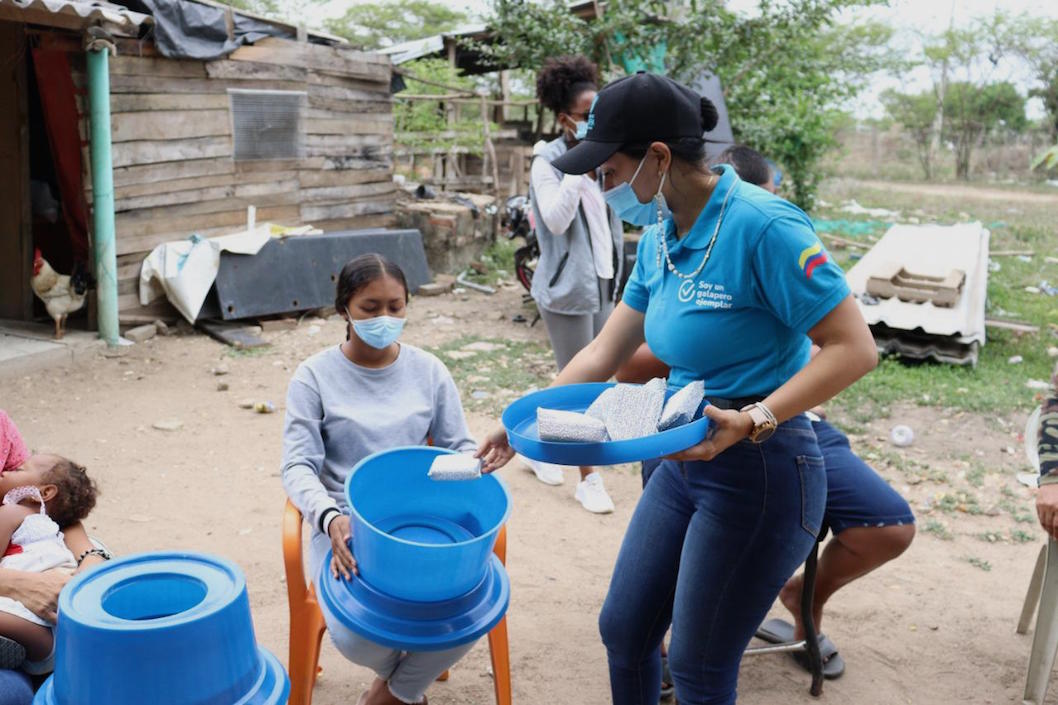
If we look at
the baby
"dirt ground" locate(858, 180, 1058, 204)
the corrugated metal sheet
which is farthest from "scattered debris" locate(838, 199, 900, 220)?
the baby

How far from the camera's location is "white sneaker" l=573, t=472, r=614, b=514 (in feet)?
15.3

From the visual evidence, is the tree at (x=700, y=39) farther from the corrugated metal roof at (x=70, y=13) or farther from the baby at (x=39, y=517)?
the baby at (x=39, y=517)

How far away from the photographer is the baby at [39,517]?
6.82 ft

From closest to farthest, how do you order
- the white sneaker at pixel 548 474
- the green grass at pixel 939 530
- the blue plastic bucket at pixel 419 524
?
the blue plastic bucket at pixel 419 524
the green grass at pixel 939 530
the white sneaker at pixel 548 474

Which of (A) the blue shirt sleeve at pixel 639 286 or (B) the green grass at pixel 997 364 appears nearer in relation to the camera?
(A) the blue shirt sleeve at pixel 639 286

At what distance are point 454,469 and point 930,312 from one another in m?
6.31

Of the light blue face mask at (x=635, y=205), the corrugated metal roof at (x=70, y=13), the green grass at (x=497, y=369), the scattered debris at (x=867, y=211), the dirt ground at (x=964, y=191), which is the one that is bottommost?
the green grass at (x=497, y=369)

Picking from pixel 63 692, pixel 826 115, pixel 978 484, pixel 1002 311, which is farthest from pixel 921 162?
pixel 63 692

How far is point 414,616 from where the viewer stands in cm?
208

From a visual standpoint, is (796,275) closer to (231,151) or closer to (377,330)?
(377,330)

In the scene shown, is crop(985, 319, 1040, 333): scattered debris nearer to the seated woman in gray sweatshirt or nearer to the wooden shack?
the wooden shack

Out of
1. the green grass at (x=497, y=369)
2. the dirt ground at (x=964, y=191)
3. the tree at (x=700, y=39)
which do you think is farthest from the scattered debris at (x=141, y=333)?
the dirt ground at (x=964, y=191)

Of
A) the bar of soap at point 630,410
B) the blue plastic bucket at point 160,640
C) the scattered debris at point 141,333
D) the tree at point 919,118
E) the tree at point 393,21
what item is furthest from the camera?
the tree at point 919,118

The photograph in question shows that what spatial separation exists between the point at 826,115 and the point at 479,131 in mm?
5024
